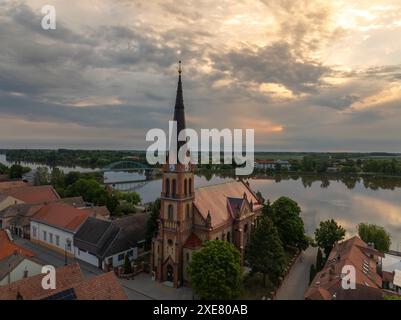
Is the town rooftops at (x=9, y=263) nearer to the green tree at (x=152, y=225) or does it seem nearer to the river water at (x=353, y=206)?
the green tree at (x=152, y=225)

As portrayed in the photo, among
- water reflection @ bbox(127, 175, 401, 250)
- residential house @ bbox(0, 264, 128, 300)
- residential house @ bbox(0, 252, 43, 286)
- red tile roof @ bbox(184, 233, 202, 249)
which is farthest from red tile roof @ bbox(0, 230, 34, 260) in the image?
water reflection @ bbox(127, 175, 401, 250)

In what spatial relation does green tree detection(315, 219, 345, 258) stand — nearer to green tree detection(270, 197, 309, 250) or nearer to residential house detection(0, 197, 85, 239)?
green tree detection(270, 197, 309, 250)

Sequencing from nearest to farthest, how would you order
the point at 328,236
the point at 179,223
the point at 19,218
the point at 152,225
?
the point at 179,223, the point at 328,236, the point at 152,225, the point at 19,218

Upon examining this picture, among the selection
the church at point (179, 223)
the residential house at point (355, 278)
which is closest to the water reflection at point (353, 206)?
the residential house at point (355, 278)

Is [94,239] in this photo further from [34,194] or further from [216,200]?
[34,194]

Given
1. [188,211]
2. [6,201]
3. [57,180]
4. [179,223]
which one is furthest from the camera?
[57,180]

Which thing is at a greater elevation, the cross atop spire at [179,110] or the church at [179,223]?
the cross atop spire at [179,110]

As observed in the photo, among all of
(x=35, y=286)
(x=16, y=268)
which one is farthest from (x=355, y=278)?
(x=16, y=268)
